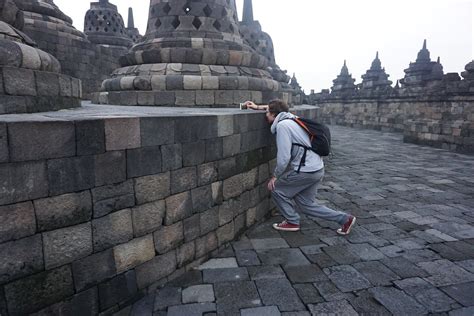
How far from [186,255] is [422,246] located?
9.85ft

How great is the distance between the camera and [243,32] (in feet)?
44.2

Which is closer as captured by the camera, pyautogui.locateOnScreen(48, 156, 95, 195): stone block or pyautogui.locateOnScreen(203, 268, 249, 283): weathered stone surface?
pyautogui.locateOnScreen(48, 156, 95, 195): stone block

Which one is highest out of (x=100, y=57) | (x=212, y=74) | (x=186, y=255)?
(x=100, y=57)

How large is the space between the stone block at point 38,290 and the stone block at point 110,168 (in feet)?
2.42

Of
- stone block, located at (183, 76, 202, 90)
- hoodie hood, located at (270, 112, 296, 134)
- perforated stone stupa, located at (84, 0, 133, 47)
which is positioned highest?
perforated stone stupa, located at (84, 0, 133, 47)

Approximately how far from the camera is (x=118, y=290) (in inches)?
109

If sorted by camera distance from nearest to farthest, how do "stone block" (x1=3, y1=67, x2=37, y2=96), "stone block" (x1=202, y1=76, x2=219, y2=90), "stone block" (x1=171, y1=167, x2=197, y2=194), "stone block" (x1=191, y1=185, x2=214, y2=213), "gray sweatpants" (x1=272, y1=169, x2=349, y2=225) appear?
"stone block" (x1=3, y1=67, x2=37, y2=96) → "stone block" (x1=171, y1=167, x2=197, y2=194) → "stone block" (x1=191, y1=185, x2=214, y2=213) → "gray sweatpants" (x1=272, y1=169, x2=349, y2=225) → "stone block" (x1=202, y1=76, x2=219, y2=90)

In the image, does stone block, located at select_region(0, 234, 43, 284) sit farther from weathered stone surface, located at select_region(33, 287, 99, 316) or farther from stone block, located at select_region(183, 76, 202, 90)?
stone block, located at select_region(183, 76, 202, 90)

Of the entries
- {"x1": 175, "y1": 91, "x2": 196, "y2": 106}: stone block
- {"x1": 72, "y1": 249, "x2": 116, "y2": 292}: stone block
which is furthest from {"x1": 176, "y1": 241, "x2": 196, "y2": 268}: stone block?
{"x1": 175, "y1": 91, "x2": 196, "y2": 106}: stone block

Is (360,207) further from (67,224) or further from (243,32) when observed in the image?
(243,32)

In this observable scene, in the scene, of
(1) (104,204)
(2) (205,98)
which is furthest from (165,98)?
(1) (104,204)

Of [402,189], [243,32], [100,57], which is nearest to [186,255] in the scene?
[402,189]

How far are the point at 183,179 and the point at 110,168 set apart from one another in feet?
2.83

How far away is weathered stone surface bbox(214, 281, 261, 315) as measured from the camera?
2.80 meters
